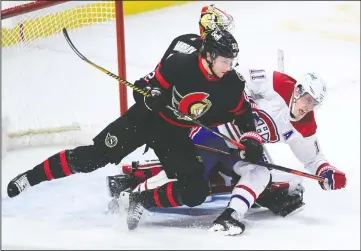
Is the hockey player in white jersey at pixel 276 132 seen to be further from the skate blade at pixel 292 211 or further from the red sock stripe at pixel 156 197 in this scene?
the red sock stripe at pixel 156 197

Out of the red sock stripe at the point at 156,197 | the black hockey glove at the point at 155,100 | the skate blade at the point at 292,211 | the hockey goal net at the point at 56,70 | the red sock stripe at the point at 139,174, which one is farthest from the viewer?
the hockey goal net at the point at 56,70

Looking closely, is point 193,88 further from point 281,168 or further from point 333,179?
point 333,179

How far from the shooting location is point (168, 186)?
2.84m

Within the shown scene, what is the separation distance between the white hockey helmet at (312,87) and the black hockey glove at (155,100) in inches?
19.4

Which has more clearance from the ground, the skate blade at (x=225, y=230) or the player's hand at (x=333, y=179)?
the player's hand at (x=333, y=179)

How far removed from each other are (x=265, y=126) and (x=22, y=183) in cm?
87

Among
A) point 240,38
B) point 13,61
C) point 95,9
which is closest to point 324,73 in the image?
point 240,38

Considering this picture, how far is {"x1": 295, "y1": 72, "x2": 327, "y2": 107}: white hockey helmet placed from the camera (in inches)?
115

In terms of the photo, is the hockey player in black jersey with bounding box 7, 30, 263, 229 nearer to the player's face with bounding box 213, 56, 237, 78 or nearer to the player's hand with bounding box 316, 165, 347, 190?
the player's face with bounding box 213, 56, 237, 78

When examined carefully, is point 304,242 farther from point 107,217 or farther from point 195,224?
point 107,217

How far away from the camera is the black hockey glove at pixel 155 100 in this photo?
2740 mm

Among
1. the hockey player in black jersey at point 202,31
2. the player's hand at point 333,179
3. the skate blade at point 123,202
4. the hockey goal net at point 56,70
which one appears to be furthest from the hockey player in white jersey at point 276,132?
the hockey goal net at point 56,70

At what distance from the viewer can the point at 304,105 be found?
293 cm

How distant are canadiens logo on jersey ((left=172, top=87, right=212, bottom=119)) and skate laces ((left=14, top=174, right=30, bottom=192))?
0.56 metres
